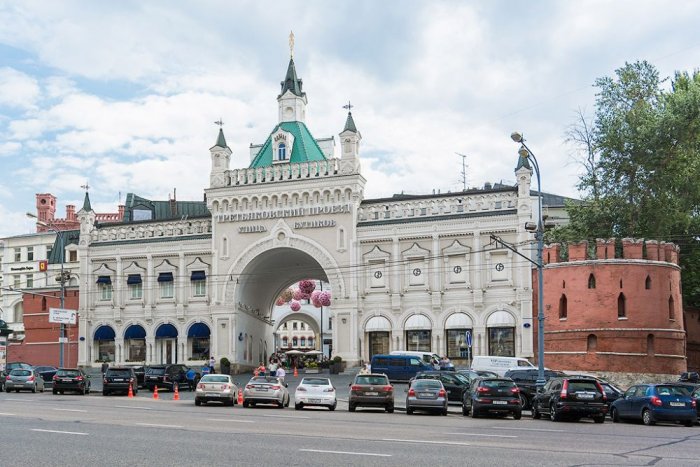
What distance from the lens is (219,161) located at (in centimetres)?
6525

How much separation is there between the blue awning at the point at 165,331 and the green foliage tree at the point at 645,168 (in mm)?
27916

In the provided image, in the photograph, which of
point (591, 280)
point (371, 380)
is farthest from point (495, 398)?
point (591, 280)

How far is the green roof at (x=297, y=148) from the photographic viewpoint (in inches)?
2549

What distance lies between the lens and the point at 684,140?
5534 cm

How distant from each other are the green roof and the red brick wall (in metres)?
18.3

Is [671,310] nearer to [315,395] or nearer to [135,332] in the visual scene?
[315,395]

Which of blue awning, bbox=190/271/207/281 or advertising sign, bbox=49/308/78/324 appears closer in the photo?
advertising sign, bbox=49/308/78/324

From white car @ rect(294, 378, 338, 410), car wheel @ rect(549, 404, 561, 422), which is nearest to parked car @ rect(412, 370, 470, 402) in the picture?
white car @ rect(294, 378, 338, 410)

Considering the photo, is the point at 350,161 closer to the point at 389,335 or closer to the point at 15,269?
the point at 389,335

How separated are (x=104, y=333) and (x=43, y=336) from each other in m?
6.09

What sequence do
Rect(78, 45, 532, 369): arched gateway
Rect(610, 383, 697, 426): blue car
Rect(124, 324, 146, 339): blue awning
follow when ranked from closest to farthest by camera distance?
1. Rect(610, 383, 697, 426): blue car
2. Rect(78, 45, 532, 369): arched gateway
3. Rect(124, 324, 146, 339): blue awning

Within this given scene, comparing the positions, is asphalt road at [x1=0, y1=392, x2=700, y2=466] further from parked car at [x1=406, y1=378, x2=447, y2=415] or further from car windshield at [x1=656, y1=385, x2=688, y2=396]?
parked car at [x1=406, y1=378, x2=447, y2=415]

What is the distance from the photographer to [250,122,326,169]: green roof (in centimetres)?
6475

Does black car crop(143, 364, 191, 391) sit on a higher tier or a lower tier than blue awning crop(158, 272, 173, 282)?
lower
